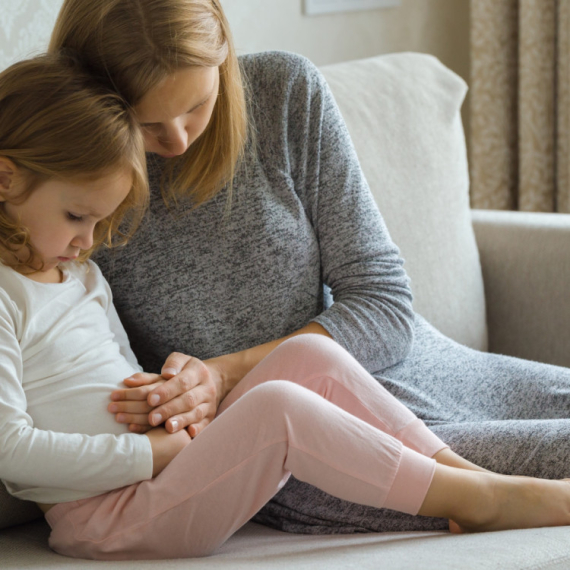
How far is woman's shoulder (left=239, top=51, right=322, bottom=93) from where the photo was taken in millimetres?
1319

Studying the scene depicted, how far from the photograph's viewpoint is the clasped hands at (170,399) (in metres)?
1.07

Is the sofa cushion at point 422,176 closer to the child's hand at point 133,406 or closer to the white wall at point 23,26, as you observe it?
the white wall at point 23,26

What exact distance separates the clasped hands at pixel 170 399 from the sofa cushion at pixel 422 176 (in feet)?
2.04

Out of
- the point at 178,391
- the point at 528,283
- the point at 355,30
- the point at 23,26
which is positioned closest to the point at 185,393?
the point at 178,391

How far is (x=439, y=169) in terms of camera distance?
5.58 ft

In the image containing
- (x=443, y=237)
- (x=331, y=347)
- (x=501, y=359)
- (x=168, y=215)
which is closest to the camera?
(x=331, y=347)

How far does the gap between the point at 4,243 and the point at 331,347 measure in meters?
0.46

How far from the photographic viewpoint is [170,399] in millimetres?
1099

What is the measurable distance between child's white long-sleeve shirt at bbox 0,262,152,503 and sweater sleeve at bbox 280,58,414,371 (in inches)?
14.5

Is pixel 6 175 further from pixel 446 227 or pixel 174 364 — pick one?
pixel 446 227

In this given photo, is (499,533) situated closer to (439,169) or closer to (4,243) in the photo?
(4,243)

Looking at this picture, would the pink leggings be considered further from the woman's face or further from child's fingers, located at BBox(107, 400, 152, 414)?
the woman's face

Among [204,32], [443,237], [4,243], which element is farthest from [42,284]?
[443,237]

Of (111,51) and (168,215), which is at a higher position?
(111,51)
